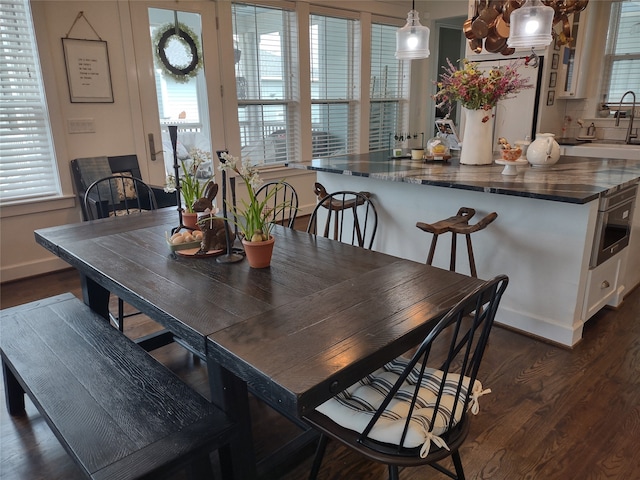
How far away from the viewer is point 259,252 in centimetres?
169

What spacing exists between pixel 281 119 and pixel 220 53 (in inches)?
38.7

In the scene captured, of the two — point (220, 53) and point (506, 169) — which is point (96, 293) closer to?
point (506, 169)

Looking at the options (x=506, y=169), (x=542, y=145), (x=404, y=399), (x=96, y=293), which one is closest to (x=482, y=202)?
(x=506, y=169)

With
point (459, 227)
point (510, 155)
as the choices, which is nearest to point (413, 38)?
point (510, 155)

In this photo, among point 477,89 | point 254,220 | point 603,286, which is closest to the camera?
A: point 254,220

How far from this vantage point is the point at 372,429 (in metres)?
1.23

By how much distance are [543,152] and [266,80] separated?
2.93 metres

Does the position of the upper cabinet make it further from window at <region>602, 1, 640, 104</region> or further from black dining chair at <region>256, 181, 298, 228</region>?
black dining chair at <region>256, 181, 298, 228</region>

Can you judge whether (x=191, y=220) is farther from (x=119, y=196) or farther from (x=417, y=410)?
(x=119, y=196)

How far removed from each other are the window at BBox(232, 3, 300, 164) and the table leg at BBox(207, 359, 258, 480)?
3.73 metres

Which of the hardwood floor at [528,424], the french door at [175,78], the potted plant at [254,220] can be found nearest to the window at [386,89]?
the french door at [175,78]

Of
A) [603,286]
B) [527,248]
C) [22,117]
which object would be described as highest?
[22,117]

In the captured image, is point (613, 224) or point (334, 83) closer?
point (613, 224)

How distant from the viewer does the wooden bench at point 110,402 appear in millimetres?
1197
